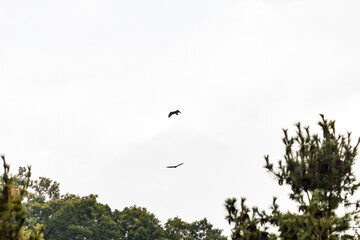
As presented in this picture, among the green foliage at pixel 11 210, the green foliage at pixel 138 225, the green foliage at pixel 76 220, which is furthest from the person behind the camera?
the green foliage at pixel 138 225

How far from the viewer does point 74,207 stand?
49188mm

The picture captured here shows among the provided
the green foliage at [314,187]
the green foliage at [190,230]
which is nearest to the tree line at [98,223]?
the green foliage at [190,230]

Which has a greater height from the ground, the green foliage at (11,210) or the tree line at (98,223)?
the tree line at (98,223)

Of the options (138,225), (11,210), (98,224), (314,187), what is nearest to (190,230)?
(138,225)

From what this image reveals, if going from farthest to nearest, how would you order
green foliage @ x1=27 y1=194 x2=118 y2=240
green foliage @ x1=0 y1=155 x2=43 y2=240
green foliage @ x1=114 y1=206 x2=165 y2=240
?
1. green foliage @ x1=114 y1=206 x2=165 y2=240
2. green foliage @ x1=27 y1=194 x2=118 y2=240
3. green foliage @ x1=0 y1=155 x2=43 y2=240

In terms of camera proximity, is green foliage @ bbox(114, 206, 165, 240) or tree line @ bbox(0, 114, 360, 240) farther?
green foliage @ bbox(114, 206, 165, 240)

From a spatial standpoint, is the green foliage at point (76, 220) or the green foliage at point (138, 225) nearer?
the green foliage at point (76, 220)

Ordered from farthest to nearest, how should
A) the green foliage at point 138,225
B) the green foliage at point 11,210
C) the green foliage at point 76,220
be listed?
the green foliage at point 138,225 → the green foliage at point 76,220 → the green foliage at point 11,210

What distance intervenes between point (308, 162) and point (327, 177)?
0.74m

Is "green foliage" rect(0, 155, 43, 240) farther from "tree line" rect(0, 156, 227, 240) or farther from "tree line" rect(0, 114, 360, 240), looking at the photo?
"tree line" rect(0, 156, 227, 240)

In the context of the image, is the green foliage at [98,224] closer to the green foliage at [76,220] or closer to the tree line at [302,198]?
the green foliage at [76,220]

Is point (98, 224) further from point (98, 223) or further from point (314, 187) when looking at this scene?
point (314, 187)

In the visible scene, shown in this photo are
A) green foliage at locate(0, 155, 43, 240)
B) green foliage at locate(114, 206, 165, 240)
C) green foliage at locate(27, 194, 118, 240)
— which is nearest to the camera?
green foliage at locate(0, 155, 43, 240)

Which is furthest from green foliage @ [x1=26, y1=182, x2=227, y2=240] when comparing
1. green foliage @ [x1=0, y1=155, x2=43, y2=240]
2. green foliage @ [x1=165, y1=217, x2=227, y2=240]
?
green foliage @ [x1=0, y1=155, x2=43, y2=240]
